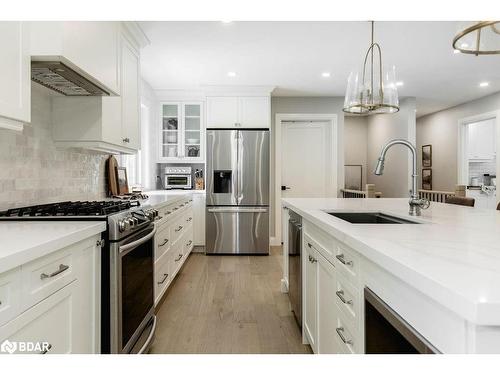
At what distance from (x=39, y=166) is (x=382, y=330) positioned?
6.86ft

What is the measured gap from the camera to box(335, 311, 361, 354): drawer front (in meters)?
1.07

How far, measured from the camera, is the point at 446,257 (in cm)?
77

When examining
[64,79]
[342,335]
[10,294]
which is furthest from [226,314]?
[64,79]

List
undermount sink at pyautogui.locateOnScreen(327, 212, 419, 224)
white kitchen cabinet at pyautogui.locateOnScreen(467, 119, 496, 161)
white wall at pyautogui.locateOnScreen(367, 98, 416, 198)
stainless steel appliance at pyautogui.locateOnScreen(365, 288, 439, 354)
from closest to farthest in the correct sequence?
1. stainless steel appliance at pyautogui.locateOnScreen(365, 288, 439, 354)
2. undermount sink at pyautogui.locateOnScreen(327, 212, 419, 224)
3. white wall at pyautogui.locateOnScreen(367, 98, 416, 198)
4. white kitchen cabinet at pyautogui.locateOnScreen(467, 119, 496, 161)

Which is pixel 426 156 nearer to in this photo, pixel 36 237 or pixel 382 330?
pixel 382 330

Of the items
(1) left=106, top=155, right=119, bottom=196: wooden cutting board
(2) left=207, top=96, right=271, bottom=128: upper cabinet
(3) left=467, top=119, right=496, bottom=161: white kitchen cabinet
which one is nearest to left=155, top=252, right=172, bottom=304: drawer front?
(1) left=106, top=155, right=119, bottom=196: wooden cutting board

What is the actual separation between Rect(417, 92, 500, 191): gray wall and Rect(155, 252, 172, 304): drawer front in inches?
224

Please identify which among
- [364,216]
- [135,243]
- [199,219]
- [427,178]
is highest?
[427,178]

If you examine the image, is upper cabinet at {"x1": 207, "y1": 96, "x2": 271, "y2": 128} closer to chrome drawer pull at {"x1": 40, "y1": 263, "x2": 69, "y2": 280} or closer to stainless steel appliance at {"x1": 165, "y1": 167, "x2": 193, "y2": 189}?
stainless steel appliance at {"x1": 165, "y1": 167, "x2": 193, "y2": 189}

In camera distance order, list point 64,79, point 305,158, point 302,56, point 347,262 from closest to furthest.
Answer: point 347,262 → point 64,79 → point 302,56 → point 305,158

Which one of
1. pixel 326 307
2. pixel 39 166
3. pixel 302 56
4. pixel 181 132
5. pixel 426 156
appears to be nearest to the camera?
pixel 326 307

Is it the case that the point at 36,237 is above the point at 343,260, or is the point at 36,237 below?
above
